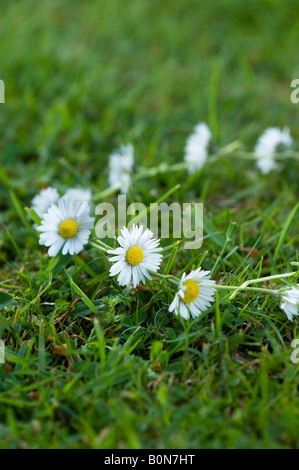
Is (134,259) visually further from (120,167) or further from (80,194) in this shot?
(120,167)

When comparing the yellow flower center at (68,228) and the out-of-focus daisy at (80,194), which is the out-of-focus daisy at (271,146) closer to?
the out-of-focus daisy at (80,194)

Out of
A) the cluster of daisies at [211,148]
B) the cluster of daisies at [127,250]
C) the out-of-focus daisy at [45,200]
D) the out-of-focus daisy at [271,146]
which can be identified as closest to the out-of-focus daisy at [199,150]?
the cluster of daisies at [211,148]

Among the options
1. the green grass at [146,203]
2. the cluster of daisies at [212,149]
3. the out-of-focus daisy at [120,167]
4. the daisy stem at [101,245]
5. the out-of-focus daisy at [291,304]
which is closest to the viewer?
the green grass at [146,203]

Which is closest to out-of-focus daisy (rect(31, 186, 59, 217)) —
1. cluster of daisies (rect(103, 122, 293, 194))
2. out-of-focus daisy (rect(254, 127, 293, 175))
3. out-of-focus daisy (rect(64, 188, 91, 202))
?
out-of-focus daisy (rect(64, 188, 91, 202))

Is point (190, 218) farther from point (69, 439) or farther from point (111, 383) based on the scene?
point (69, 439)

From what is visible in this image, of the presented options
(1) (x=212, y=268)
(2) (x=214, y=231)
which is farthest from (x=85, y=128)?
(1) (x=212, y=268)

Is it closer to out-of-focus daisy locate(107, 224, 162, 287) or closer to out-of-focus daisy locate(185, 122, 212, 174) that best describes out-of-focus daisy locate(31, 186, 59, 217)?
out-of-focus daisy locate(107, 224, 162, 287)

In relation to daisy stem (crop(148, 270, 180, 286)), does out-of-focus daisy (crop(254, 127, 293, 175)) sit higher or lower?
higher
